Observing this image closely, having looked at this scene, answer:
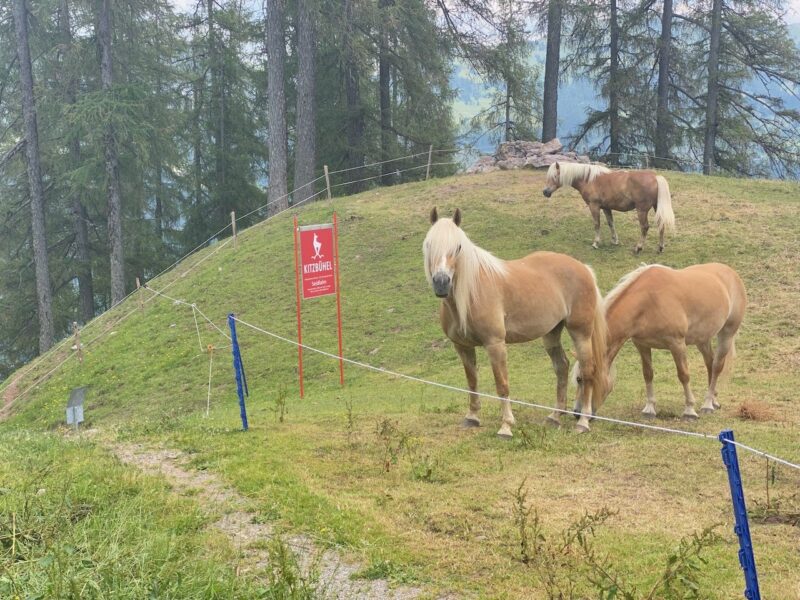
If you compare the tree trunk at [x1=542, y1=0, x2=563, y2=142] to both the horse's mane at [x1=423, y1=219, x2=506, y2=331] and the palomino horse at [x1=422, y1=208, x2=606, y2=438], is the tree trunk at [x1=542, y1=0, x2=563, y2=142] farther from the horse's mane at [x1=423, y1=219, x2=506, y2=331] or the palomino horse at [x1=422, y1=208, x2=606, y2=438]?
the horse's mane at [x1=423, y1=219, x2=506, y2=331]

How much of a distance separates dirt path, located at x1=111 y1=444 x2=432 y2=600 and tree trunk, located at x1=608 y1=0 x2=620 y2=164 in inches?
989

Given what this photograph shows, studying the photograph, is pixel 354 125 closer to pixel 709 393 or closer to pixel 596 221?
pixel 596 221

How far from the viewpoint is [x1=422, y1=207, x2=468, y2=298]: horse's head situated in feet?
21.5

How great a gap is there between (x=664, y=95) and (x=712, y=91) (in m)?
1.84

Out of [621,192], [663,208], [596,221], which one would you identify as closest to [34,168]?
[596,221]

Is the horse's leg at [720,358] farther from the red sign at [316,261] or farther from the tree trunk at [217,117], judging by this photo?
the tree trunk at [217,117]

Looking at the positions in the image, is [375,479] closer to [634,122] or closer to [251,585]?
[251,585]

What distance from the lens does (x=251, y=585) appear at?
3787 millimetres

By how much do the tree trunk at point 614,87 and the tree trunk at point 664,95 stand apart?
5.36ft

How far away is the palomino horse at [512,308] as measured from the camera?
6.96 metres

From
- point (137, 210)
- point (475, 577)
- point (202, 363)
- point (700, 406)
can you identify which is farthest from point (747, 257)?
point (137, 210)

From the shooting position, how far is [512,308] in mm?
7363

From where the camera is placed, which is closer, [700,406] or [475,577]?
[475,577]

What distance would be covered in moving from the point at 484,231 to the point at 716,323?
9402 mm
